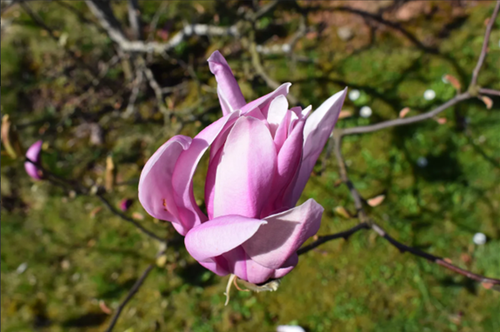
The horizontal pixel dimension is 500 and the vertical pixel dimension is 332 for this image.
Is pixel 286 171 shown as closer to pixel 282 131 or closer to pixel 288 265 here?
pixel 282 131

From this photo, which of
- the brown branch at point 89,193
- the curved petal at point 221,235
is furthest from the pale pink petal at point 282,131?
the brown branch at point 89,193

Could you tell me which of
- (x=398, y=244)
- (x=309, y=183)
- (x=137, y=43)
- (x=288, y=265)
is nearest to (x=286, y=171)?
(x=288, y=265)

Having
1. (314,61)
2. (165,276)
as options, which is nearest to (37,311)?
(165,276)

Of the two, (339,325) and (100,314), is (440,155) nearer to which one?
(339,325)

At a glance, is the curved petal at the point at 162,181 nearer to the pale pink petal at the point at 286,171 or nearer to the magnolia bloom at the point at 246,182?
the magnolia bloom at the point at 246,182

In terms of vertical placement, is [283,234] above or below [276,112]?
below

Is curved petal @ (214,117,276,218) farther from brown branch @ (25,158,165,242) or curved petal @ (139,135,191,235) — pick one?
brown branch @ (25,158,165,242)
